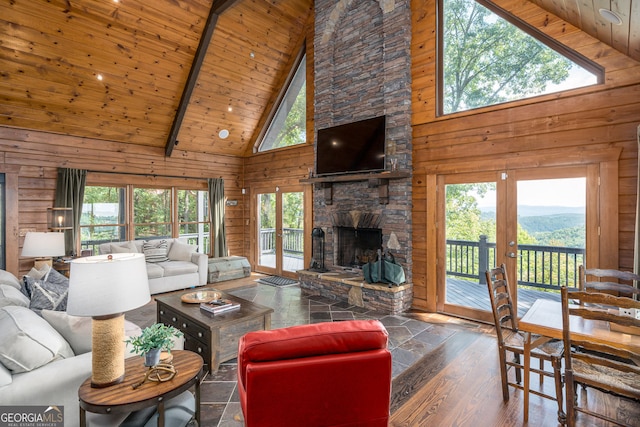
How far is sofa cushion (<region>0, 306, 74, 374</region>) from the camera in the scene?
1.75 m

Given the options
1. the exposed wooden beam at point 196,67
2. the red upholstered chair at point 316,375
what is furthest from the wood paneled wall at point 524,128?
the red upholstered chair at point 316,375

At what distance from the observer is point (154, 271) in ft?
18.8

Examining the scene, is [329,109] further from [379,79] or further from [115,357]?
[115,357]

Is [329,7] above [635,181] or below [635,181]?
above

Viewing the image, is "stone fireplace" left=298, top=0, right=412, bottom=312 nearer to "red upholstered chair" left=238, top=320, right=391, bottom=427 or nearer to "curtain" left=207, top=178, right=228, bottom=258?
"curtain" left=207, top=178, right=228, bottom=258

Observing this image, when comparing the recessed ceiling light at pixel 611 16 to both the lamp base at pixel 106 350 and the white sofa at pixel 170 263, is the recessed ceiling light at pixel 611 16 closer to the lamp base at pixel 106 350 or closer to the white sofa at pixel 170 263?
the lamp base at pixel 106 350

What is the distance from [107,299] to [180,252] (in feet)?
16.9

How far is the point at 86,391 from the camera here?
1699 mm

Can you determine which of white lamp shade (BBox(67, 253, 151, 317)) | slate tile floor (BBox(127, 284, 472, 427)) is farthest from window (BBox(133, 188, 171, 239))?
white lamp shade (BBox(67, 253, 151, 317))

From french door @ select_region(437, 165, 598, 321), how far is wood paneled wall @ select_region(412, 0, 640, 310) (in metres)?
0.19

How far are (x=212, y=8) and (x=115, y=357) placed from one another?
566 cm

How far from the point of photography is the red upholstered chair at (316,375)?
1457 mm

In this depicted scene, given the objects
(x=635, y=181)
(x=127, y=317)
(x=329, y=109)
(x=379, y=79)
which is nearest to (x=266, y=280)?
(x=127, y=317)

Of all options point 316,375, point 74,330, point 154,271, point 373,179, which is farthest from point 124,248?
point 316,375
